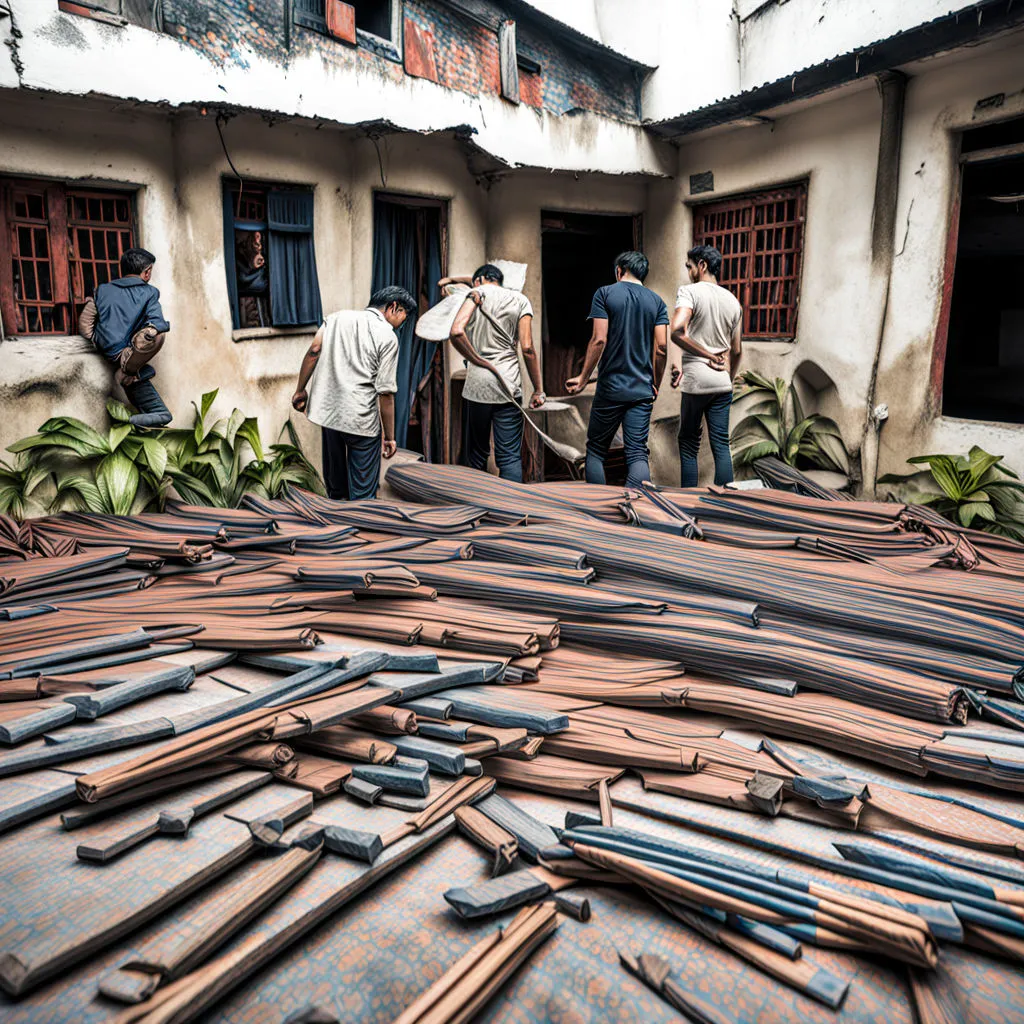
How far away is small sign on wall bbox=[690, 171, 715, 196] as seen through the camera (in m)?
8.88

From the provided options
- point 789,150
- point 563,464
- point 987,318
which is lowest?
point 563,464

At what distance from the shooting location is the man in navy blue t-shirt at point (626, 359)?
621 cm

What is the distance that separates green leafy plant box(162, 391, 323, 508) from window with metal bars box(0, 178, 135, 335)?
106cm


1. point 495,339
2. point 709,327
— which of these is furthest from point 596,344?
point 709,327

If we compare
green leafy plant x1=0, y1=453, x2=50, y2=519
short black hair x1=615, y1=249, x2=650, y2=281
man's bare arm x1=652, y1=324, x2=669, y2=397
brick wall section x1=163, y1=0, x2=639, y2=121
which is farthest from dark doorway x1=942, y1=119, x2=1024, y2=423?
green leafy plant x1=0, y1=453, x2=50, y2=519

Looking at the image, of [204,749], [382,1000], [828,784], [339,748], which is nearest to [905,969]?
[828,784]

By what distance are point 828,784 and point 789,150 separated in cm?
708

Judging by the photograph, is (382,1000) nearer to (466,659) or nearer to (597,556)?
(466,659)

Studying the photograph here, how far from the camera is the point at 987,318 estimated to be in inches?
499

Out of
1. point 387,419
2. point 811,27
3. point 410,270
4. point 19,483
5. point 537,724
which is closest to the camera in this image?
point 537,724

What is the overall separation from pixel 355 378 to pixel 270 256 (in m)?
1.95

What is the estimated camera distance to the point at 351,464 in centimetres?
611

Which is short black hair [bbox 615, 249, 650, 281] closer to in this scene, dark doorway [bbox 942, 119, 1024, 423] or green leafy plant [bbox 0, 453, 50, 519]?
dark doorway [bbox 942, 119, 1024, 423]

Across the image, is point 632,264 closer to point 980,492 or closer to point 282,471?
point 980,492
